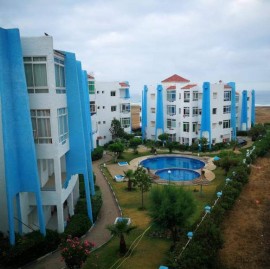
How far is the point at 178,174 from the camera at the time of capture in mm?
33375

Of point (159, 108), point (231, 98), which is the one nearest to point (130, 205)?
point (159, 108)

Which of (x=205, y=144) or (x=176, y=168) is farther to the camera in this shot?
(x=205, y=144)

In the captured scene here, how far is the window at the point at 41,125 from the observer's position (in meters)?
16.6

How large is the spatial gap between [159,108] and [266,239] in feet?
109

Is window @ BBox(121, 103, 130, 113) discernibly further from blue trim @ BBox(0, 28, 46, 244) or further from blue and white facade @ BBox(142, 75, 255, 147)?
blue trim @ BBox(0, 28, 46, 244)

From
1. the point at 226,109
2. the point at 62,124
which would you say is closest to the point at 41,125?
the point at 62,124

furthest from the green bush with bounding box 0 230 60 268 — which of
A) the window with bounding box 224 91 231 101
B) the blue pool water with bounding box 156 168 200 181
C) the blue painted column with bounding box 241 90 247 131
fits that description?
the blue painted column with bounding box 241 90 247 131

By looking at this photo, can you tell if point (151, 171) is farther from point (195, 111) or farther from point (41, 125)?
point (41, 125)

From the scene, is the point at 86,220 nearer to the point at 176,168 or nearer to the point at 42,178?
the point at 42,178

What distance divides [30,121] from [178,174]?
21.5m

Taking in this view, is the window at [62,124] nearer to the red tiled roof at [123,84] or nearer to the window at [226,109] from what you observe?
the red tiled roof at [123,84]

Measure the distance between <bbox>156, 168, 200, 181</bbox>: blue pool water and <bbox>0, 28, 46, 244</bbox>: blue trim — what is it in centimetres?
1825

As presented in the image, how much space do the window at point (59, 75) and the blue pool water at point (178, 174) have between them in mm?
17348

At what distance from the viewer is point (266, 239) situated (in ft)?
56.5
